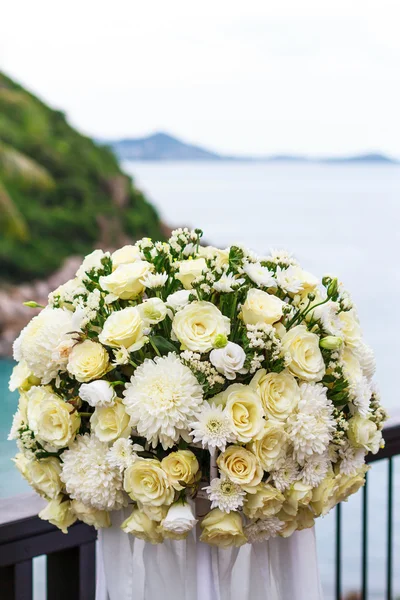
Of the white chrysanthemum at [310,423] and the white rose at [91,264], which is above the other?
the white rose at [91,264]

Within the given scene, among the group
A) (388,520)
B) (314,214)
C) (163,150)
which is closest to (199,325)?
(388,520)

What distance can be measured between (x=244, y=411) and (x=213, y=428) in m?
0.04

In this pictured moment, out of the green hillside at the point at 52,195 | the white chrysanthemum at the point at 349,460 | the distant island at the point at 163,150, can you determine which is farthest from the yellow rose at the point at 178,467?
the distant island at the point at 163,150

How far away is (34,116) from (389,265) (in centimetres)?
809

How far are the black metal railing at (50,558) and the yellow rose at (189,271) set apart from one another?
482mm

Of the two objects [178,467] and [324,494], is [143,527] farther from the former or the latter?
[324,494]

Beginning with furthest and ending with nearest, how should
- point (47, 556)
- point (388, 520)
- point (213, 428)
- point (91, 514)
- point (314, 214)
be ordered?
point (314, 214) → point (388, 520) → point (47, 556) → point (91, 514) → point (213, 428)

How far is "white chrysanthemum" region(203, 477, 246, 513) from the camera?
829 mm

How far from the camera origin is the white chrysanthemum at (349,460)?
0.94 meters

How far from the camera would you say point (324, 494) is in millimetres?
896

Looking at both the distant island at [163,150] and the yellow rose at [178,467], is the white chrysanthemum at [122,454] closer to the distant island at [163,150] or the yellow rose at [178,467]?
the yellow rose at [178,467]

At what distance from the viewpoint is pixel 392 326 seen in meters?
17.0

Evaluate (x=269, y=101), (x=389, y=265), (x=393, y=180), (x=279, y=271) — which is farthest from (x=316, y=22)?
Answer: (x=279, y=271)

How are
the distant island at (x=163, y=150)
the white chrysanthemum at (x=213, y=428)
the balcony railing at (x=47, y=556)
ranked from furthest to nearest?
the distant island at (x=163, y=150) < the balcony railing at (x=47, y=556) < the white chrysanthemum at (x=213, y=428)
